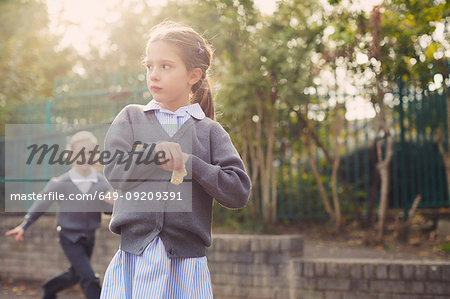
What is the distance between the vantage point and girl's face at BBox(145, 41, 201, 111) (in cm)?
202

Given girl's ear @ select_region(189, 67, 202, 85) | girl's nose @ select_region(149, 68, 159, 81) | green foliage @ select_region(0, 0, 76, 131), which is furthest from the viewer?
green foliage @ select_region(0, 0, 76, 131)

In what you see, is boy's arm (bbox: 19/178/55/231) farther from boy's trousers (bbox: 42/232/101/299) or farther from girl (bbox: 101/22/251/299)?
girl (bbox: 101/22/251/299)

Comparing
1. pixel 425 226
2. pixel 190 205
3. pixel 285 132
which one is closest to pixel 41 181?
pixel 285 132

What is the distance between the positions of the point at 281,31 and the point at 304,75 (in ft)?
2.36

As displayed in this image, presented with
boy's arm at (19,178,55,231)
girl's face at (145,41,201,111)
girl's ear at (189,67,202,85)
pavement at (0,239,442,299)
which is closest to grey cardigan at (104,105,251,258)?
girl's face at (145,41,201,111)

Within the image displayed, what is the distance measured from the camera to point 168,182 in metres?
1.92

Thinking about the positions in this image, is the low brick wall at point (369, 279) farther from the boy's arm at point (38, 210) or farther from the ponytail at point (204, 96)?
the ponytail at point (204, 96)

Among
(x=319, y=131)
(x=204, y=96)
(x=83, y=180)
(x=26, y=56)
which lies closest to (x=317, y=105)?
(x=319, y=131)

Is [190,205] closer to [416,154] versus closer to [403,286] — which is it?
[403,286]

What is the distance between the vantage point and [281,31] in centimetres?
709

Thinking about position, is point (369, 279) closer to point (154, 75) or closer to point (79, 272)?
point (79, 272)

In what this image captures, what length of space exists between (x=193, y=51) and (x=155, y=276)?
93 cm

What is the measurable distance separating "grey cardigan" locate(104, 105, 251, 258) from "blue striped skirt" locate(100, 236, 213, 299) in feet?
0.12

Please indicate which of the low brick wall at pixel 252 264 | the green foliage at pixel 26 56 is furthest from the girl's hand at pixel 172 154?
the green foliage at pixel 26 56
